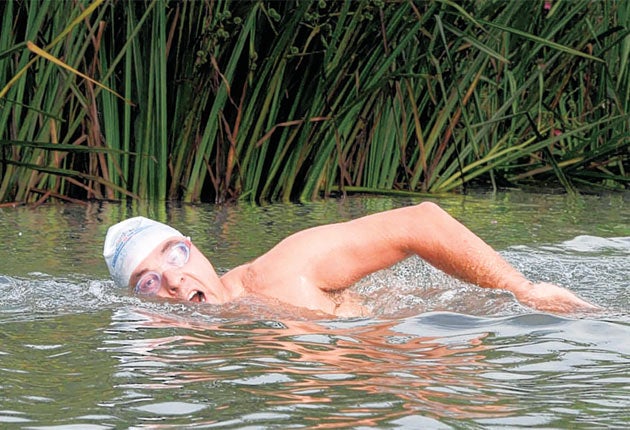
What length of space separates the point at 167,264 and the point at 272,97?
3279 millimetres

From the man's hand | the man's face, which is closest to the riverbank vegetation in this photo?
the man's face

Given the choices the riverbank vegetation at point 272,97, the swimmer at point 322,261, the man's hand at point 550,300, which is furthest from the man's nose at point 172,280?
the riverbank vegetation at point 272,97

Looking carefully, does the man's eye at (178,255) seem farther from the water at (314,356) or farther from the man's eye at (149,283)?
the water at (314,356)

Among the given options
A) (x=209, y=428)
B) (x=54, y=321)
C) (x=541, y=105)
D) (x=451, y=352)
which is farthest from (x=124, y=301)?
(x=541, y=105)

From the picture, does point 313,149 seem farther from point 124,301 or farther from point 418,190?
point 124,301

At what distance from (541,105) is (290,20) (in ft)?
7.31

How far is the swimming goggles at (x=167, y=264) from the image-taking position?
4.07 metres

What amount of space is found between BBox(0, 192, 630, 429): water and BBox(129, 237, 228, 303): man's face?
7cm

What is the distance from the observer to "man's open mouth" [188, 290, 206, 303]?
13.1 feet

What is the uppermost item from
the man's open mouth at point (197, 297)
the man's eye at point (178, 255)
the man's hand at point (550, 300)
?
the man's hand at point (550, 300)

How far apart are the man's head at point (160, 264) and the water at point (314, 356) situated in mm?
81

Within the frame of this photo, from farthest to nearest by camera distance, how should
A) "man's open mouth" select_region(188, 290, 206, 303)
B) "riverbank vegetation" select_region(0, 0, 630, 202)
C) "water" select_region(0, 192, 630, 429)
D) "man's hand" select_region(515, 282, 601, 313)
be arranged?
"riverbank vegetation" select_region(0, 0, 630, 202), "man's open mouth" select_region(188, 290, 206, 303), "man's hand" select_region(515, 282, 601, 313), "water" select_region(0, 192, 630, 429)

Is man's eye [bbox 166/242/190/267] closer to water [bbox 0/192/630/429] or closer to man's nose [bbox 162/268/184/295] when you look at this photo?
man's nose [bbox 162/268/184/295]

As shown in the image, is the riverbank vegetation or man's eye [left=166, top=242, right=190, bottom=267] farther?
the riverbank vegetation
